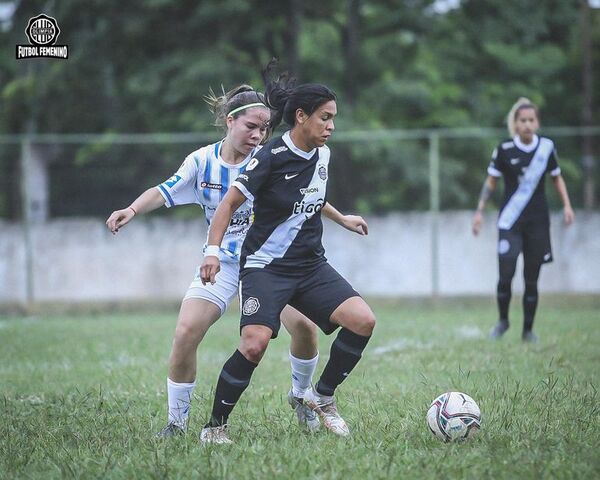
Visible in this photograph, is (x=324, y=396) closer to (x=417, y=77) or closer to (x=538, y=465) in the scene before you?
(x=538, y=465)

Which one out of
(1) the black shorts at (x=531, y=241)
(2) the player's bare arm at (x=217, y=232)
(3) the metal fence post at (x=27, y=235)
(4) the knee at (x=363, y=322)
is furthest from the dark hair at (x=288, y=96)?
(3) the metal fence post at (x=27, y=235)

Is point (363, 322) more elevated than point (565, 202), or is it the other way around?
point (565, 202)

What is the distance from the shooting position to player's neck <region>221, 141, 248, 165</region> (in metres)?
5.55

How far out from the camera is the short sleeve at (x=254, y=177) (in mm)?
4988

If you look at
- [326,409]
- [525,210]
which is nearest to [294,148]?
[326,409]

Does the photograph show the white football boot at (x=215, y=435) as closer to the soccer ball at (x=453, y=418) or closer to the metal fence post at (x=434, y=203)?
the soccer ball at (x=453, y=418)

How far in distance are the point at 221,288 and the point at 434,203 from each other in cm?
924

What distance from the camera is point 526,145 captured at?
30.6 feet

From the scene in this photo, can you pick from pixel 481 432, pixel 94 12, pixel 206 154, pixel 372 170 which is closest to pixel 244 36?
pixel 94 12

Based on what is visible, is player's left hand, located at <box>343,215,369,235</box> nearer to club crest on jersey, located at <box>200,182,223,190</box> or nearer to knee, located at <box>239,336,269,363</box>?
club crest on jersey, located at <box>200,182,223,190</box>

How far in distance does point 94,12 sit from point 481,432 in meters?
15.3

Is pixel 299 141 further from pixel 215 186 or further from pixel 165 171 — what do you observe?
pixel 165 171

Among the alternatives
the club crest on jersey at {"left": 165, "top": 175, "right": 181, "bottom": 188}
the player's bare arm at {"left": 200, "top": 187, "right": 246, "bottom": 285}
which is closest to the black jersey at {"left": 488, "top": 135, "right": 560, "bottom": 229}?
the club crest on jersey at {"left": 165, "top": 175, "right": 181, "bottom": 188}

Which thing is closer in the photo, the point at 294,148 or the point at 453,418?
the point at 453,418
